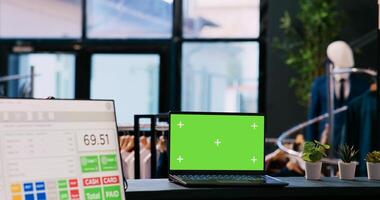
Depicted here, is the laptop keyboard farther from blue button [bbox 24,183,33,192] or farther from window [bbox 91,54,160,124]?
window [bbox 91,54,160,124]

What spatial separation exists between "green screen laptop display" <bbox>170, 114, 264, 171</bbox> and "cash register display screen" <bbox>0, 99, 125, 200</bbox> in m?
0.63

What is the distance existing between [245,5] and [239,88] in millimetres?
1023

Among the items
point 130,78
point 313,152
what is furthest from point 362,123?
point 130,78

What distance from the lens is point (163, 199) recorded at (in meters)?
2.01

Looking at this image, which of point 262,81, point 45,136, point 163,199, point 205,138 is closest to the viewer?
point 45,136

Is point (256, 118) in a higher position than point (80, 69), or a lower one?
lower

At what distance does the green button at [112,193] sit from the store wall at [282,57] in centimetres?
557

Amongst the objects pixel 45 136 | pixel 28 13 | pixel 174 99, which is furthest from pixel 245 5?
pixel 45 136

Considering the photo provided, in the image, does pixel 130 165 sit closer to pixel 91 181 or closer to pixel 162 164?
pixel 162 164

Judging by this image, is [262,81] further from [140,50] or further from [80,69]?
[80,69]

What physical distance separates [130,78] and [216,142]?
17.3ft

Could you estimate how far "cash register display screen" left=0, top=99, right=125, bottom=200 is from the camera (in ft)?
4.78

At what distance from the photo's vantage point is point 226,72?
7320 millimetres

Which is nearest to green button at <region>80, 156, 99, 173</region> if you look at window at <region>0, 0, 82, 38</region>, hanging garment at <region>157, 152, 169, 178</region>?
hanging garment at <region>157, 152, 169, 178</region>
